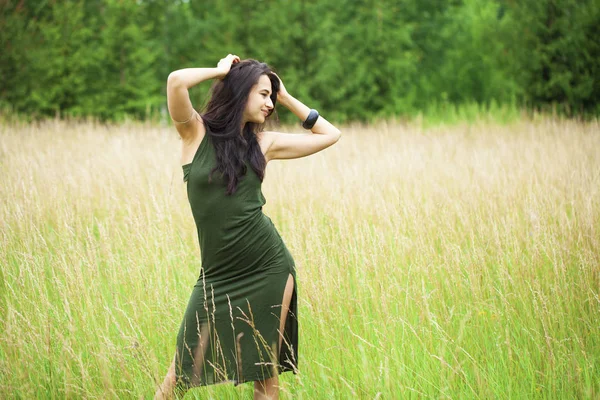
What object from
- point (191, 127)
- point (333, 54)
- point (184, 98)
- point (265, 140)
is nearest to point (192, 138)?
point (191, 127)

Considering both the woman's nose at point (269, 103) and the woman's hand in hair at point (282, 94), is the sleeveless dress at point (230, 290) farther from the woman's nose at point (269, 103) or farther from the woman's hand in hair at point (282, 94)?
the woman's hand in hair at point (282, 94)

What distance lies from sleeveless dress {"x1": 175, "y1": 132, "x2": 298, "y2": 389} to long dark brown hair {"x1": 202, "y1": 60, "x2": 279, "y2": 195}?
0.13ft

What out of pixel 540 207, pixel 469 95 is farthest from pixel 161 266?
pixel 469 95

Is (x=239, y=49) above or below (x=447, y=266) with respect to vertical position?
above

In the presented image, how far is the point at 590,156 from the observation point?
680 centimetres

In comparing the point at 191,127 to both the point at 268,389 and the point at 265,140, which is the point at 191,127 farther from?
the point at 268,389

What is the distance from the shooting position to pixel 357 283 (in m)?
3.51

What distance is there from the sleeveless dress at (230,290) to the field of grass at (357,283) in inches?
7.3

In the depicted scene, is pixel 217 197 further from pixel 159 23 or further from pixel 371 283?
pixel 159 23

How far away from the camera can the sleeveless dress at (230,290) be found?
2.18 m

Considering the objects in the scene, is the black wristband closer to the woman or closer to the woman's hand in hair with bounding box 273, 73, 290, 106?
the woman's hand in hair with bounding box 273, 73, 290, 106

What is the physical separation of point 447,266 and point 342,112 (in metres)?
12.2

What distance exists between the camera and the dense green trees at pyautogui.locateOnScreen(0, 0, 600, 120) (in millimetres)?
13133

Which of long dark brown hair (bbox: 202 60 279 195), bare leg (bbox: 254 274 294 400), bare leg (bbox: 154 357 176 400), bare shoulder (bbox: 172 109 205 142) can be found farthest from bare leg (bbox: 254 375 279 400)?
bare shoulder (bbox: 172 109 205 142)
